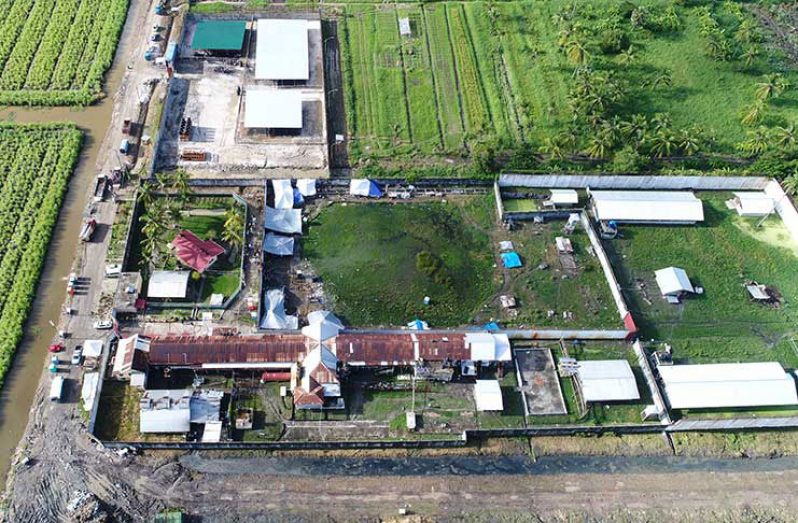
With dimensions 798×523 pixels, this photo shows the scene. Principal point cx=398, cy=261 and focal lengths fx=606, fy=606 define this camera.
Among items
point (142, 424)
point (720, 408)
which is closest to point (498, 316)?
point (720, 408)

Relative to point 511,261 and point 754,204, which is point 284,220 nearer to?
point 511,261

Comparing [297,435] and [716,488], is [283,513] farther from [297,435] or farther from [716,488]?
[716,488]

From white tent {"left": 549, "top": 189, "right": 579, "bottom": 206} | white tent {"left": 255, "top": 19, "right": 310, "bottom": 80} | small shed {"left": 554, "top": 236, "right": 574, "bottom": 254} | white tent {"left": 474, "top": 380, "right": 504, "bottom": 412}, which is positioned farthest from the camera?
white tent {"left": 255, "top": 19, "right": 310, "bottom": 80}

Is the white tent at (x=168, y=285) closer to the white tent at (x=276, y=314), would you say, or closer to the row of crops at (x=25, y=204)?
the white tent at (x=276, y=314)

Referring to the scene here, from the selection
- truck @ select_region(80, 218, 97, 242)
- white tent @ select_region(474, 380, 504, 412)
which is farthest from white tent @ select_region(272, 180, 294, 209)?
white tent @ select_region(474, 380, 504, 412)

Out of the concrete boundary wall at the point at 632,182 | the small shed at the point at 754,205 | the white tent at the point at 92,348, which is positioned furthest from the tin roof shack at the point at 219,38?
the small shed at the point at 754,205

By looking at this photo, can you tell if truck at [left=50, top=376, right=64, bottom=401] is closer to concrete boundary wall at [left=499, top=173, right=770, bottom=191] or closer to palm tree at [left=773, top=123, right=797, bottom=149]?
concrete boundary wall at [left=499, top=173, right=770, bottom=191]

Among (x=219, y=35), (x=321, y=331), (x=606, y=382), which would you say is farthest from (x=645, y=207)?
(x=219, y=35)

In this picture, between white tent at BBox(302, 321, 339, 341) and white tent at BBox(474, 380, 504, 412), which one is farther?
white tent at BBox(302, 321, 339, 341)

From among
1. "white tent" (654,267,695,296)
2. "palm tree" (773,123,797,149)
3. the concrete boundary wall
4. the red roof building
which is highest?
"palm tree" (773,123,797,149)
